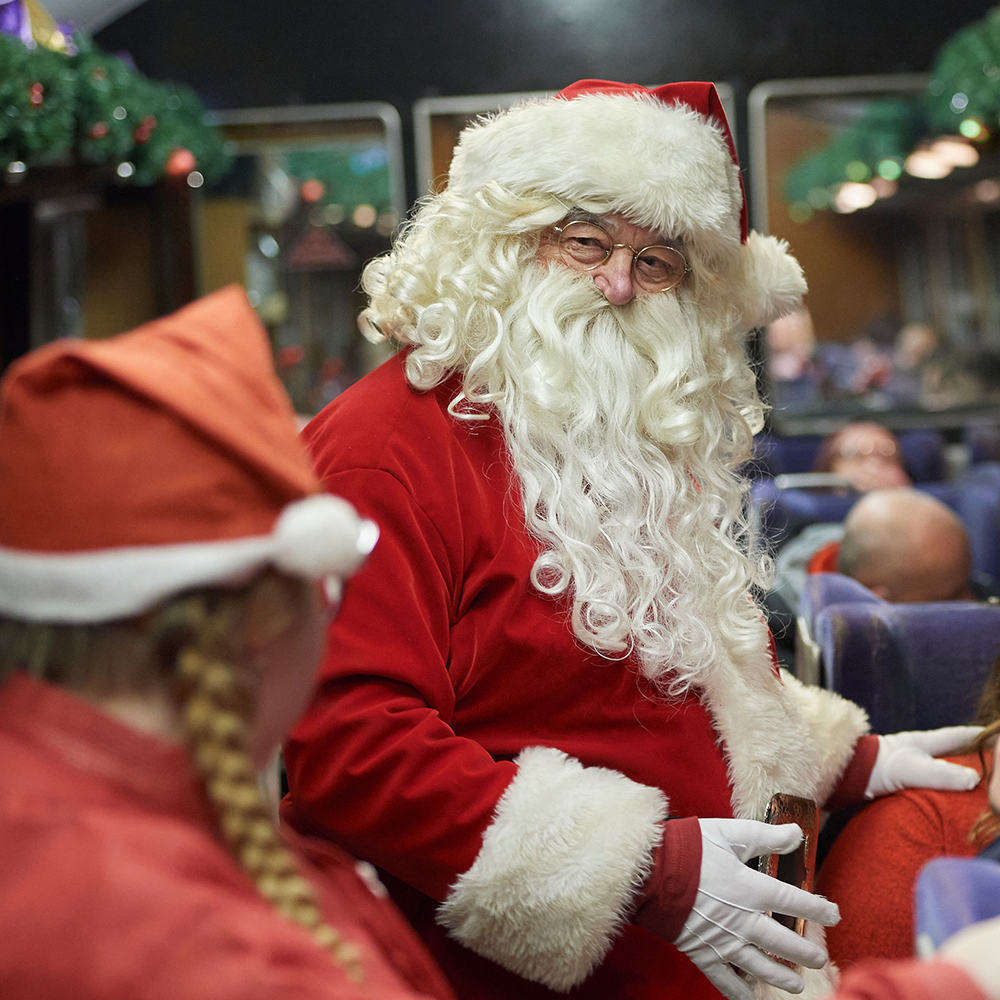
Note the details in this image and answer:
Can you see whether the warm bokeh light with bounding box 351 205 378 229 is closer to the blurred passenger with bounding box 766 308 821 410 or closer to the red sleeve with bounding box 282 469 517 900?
the blurred passenger with bounding box 766 308 821 410

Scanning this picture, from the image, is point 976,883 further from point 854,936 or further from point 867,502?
point 867,502

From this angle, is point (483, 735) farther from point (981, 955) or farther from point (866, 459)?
point (866, 459)

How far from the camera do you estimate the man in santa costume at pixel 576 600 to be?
3.79 ft

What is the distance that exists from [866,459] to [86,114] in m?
3.42

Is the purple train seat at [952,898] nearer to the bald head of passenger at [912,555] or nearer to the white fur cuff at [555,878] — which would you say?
the white fur cuff at [555,878]

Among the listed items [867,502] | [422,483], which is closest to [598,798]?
[422,483]

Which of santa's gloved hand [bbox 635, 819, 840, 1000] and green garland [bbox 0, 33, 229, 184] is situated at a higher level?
green garland [bbox 0, 33, 229, 184]

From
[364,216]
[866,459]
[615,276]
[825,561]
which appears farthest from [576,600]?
[364,216]

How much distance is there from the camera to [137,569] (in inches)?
25.6

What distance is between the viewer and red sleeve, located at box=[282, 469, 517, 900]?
3.75 feet

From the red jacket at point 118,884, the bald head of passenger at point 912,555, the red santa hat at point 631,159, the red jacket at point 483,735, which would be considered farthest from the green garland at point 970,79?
the red jacket at point 118,884

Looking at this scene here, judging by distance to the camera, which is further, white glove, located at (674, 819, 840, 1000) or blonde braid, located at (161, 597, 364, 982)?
white glove, located at (674, 819, 840, 1000)

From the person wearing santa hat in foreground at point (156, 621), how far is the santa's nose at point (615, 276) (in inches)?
32.4

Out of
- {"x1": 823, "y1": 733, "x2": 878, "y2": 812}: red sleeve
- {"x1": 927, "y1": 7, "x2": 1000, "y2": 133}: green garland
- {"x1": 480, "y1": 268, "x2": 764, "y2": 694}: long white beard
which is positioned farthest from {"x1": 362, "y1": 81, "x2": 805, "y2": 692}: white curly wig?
{"x1": 927, "y1": 7, "x2": 1000, "y2": 133}: green garland
